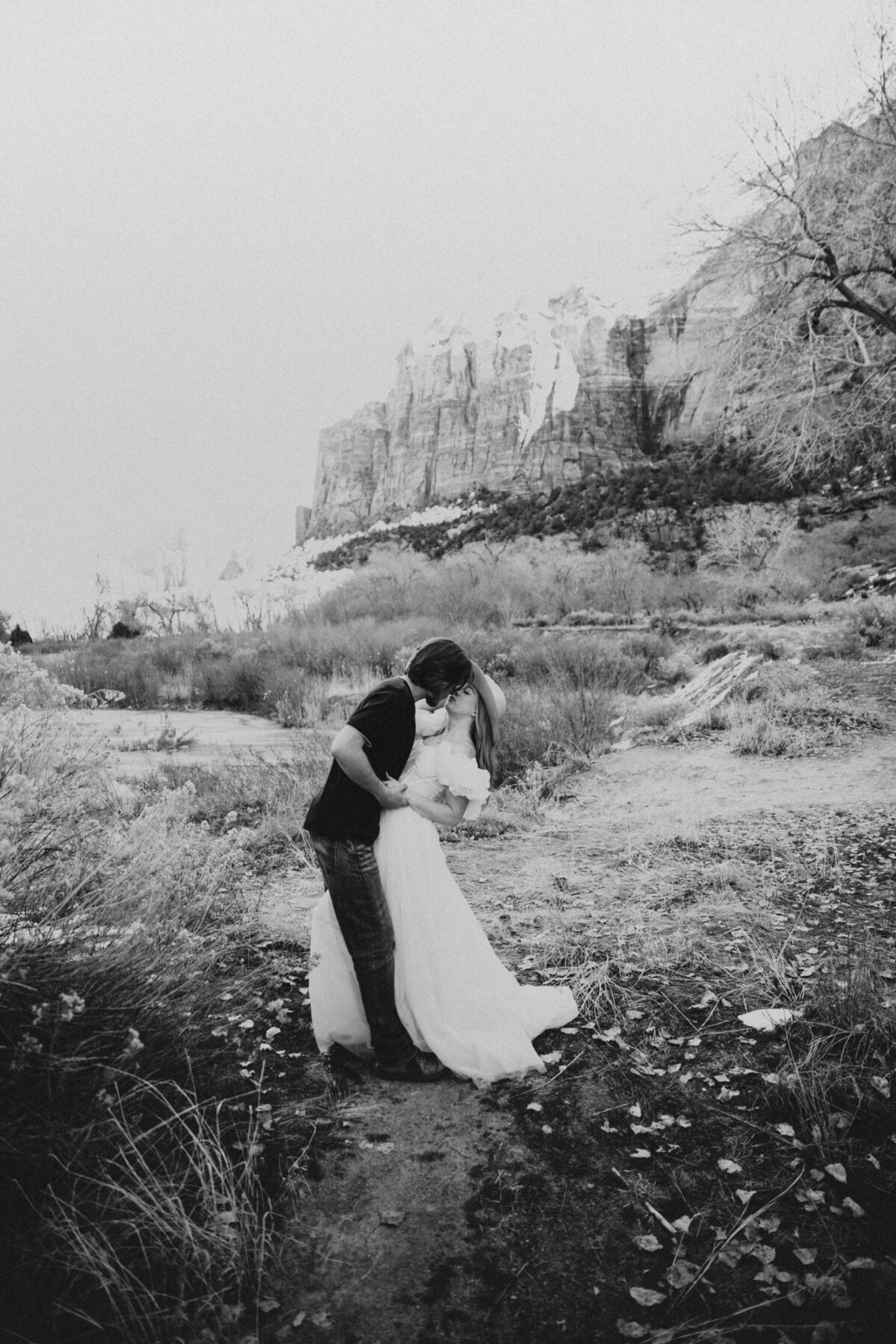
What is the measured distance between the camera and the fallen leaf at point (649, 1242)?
2.17 m

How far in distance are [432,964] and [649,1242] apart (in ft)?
3.55

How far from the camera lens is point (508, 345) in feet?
463

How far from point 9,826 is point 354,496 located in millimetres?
154642

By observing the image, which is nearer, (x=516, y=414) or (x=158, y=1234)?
(x=158, y=1234)

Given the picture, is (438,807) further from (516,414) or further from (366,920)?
(516,414)

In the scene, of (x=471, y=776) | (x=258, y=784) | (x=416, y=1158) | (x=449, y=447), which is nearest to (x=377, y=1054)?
(x=416, y=1158)

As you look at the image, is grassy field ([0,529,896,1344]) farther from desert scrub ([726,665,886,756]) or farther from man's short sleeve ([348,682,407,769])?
desert scrub ([726,665,886,756])

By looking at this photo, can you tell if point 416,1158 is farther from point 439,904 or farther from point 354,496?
point 354,496

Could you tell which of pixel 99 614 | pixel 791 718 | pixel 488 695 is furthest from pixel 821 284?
pixel 99 614

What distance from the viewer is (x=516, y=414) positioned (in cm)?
12631

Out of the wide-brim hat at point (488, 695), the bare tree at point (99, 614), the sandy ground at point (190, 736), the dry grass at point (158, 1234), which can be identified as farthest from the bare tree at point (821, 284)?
the bare tree at point (99, 614)

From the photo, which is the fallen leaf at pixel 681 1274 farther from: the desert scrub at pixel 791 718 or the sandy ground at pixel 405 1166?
the desert scrub at pixel 791 718

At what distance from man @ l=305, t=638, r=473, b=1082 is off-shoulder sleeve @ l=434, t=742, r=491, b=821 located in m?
0.15

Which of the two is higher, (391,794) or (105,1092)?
(391,794)
